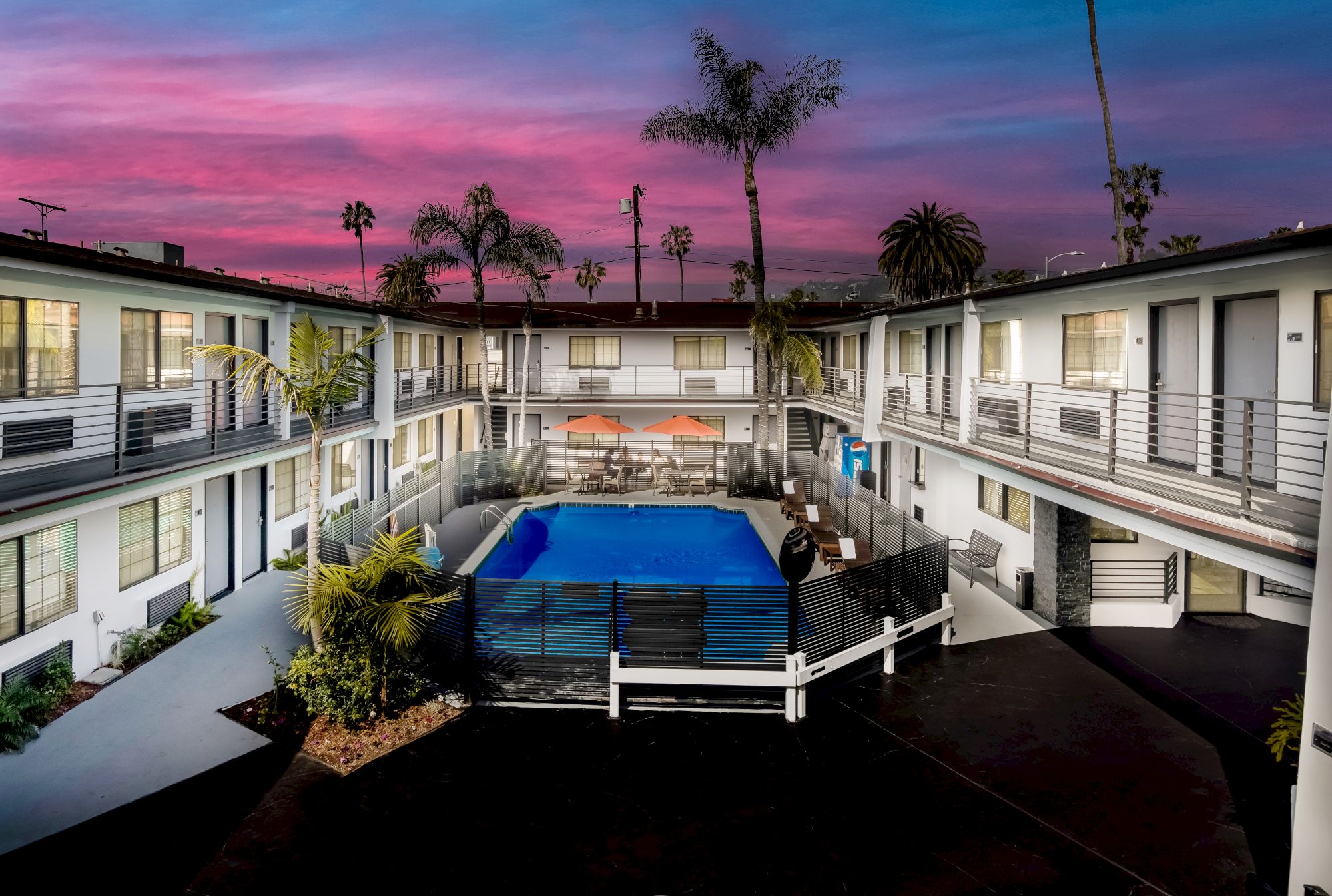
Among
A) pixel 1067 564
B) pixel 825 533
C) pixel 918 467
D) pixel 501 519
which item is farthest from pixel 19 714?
pixel 918 467

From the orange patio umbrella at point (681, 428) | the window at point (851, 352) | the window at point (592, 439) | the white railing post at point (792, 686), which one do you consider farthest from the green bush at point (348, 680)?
the window at point (592, 439)

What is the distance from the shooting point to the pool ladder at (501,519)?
22511 mm

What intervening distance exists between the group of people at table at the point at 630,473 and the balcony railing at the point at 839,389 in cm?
515

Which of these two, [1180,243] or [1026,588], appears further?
[1180,243]

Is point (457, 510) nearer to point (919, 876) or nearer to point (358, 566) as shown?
point (358, 566)

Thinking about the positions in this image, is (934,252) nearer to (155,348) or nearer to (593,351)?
(593,351)

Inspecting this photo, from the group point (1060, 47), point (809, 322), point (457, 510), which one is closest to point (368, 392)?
point (457, 510)

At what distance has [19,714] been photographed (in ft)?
30.6

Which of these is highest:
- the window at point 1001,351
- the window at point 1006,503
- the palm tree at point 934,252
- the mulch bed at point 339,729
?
the palm tree at point 934,252

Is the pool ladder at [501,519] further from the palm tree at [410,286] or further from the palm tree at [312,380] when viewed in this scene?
the palm tree at [312,380]

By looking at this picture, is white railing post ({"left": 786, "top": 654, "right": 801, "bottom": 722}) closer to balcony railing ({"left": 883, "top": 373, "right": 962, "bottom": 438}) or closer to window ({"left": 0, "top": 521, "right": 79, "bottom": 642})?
balcony railing ({"left": 883, "top": 373, "right": 962, "bottom": 438})

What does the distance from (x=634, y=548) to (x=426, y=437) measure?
1024 centimetres

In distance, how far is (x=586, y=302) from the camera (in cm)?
3544

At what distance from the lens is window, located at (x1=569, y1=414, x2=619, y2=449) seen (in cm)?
3216
